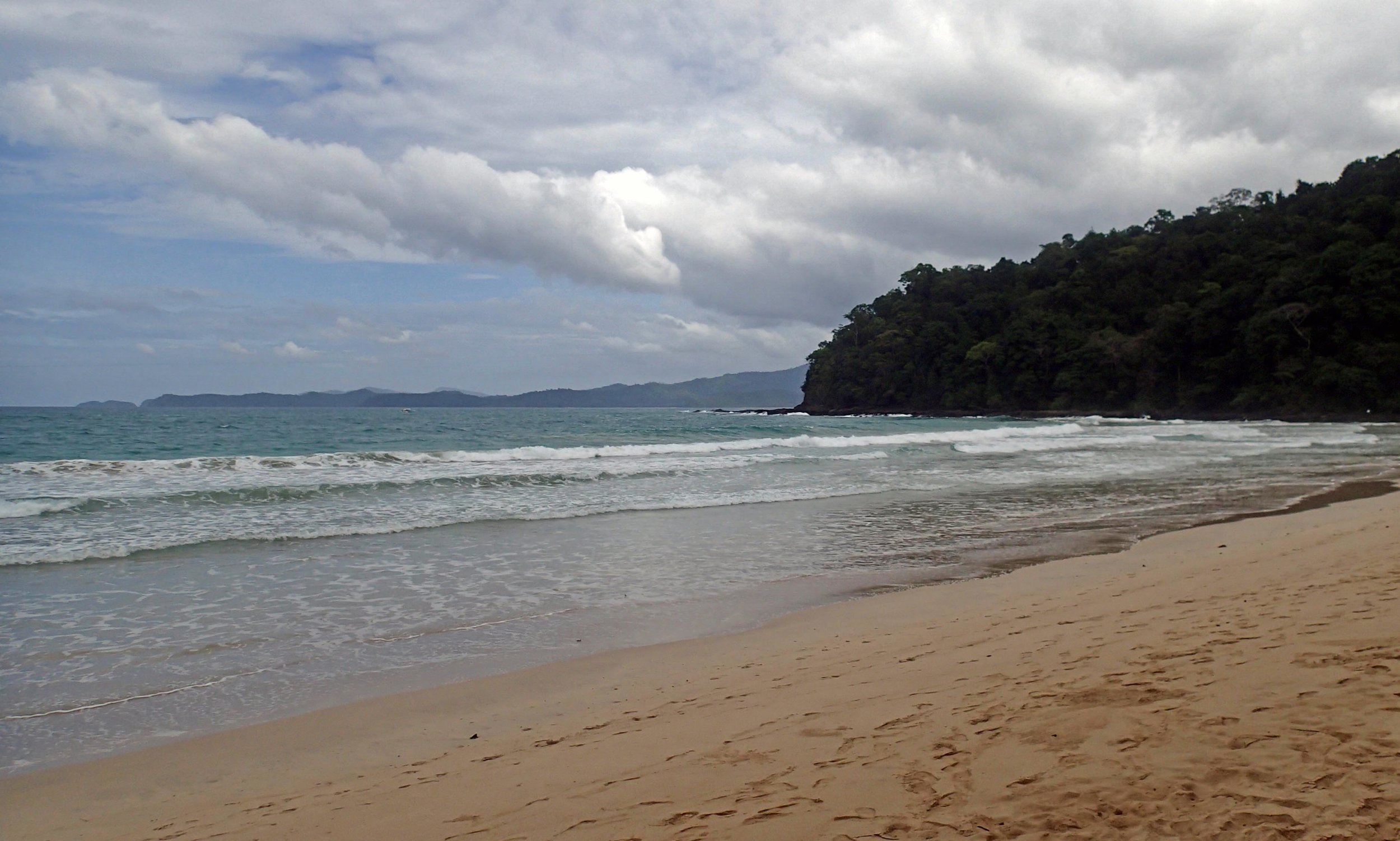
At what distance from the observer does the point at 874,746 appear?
3.27 meters

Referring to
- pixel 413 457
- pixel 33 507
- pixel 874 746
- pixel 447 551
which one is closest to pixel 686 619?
pixel 874 746

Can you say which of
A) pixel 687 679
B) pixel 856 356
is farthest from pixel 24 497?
pixel 856 356

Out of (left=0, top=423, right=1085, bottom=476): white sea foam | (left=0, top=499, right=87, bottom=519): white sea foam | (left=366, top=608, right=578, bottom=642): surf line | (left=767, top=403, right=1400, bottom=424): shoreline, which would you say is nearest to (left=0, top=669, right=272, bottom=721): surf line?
(left=366, top=608, right=578, bottom=642): surf line

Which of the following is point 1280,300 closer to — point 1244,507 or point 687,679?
point 1244,507

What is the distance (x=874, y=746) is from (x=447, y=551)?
7836 mm

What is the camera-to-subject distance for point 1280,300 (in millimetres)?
60094

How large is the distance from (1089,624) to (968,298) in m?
99.6

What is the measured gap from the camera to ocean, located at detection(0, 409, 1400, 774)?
5430 mm

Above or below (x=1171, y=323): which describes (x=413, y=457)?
below

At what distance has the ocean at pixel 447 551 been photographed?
543cm

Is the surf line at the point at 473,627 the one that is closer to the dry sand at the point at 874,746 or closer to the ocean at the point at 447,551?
the ocean at the point at 447,551

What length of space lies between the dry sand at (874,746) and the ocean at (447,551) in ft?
2.46

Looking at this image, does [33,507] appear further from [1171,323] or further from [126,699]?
[1171,323]

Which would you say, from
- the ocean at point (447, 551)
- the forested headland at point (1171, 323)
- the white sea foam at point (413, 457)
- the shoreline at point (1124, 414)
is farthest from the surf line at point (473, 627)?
the forested headland at point (1171, 323)
